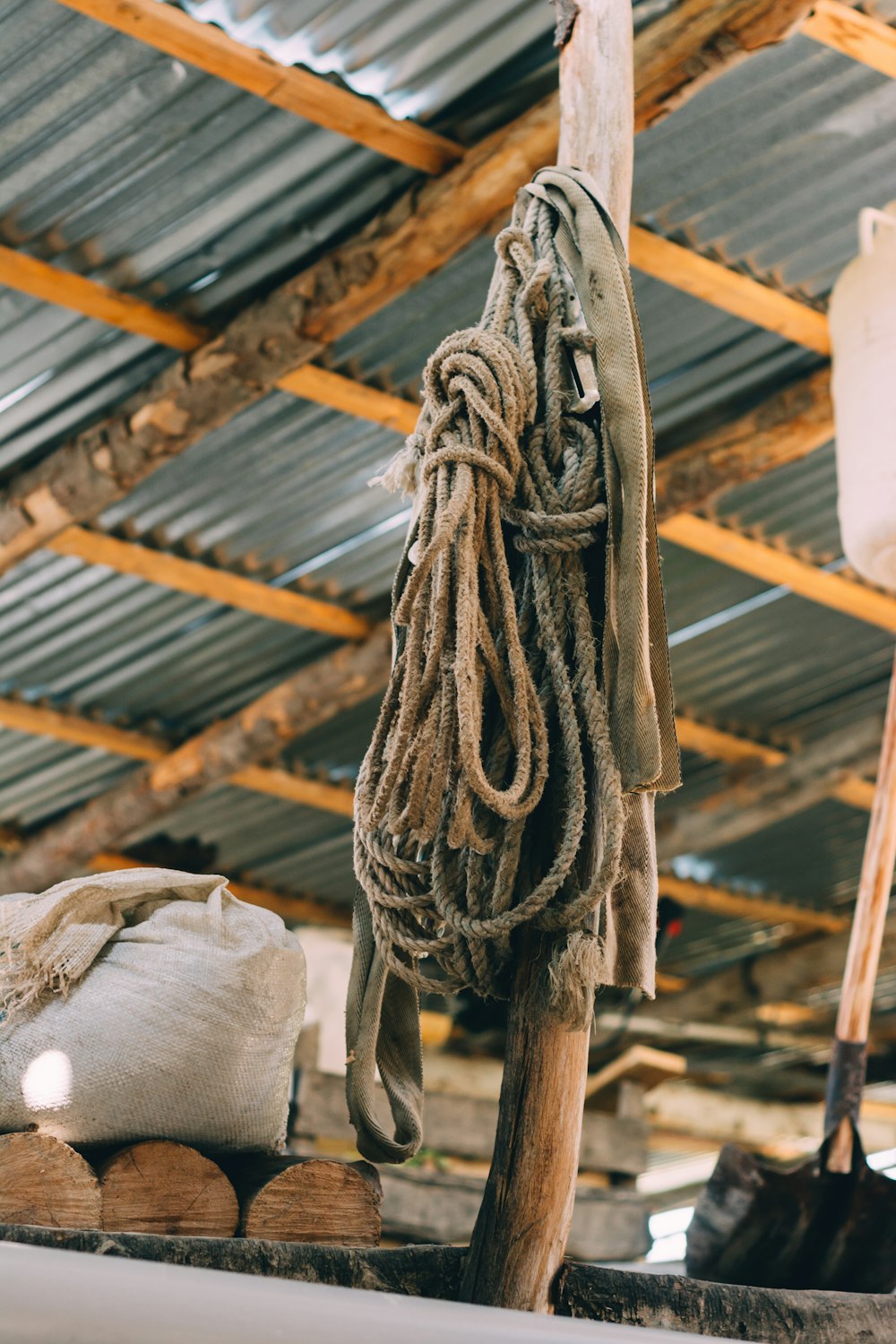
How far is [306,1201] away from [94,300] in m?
3.28

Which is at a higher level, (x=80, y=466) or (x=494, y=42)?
(x=494, y=42)

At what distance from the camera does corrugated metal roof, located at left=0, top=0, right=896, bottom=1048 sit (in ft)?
13.8

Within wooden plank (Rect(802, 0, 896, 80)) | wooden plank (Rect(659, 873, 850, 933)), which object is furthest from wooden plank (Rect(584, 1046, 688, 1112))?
wooden plank (Rect(802, 0, 896, 80))

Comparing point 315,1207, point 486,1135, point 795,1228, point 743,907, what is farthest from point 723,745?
point 315,1207

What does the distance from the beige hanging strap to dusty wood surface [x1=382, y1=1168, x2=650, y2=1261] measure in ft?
10.9

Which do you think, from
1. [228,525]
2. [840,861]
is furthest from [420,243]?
[840,861]

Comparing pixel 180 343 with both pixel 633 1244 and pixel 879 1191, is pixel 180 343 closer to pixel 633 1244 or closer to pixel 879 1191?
pixel 879 1191

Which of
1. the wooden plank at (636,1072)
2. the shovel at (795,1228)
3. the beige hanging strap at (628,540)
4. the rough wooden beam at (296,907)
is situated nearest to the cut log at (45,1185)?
the beige hanging strap at (628,540)

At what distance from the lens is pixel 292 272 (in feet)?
16.0

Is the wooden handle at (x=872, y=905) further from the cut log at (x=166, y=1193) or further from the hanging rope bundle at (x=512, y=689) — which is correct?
the cut log at (x=166, y=1193)

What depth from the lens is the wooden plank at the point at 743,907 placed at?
351 inches

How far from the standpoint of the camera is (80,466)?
16.9 feet

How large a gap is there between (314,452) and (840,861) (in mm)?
4991

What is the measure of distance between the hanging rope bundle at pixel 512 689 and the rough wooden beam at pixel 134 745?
13.7 ft
